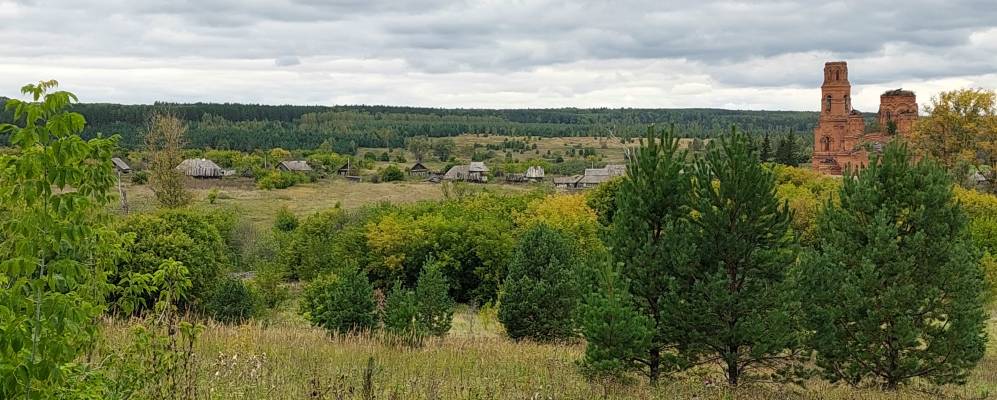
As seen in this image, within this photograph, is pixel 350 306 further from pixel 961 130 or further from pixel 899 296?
pixel 961 130

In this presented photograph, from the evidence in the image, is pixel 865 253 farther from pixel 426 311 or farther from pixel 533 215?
pixel 533 215

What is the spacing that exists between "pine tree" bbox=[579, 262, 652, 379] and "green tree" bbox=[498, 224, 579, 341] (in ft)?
23.6

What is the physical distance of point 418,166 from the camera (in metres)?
120

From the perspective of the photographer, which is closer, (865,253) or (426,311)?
(865,253)

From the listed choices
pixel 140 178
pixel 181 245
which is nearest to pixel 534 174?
pixel 140 178

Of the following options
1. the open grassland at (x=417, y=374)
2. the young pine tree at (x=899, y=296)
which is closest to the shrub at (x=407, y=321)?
the open grassland at (x=417, y=374)

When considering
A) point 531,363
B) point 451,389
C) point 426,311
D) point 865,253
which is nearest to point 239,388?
point 451,389

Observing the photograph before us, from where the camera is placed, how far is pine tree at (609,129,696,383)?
1434cm

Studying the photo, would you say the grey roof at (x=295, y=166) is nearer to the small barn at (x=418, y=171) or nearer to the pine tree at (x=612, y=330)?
the small barn at (x=418, y=171)

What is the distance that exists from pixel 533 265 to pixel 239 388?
13828mm

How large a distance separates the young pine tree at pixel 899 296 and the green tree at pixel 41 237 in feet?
45.7

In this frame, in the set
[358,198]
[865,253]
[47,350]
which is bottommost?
[358,198]

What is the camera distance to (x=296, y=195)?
277ft

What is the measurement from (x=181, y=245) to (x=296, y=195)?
57.8 metres
